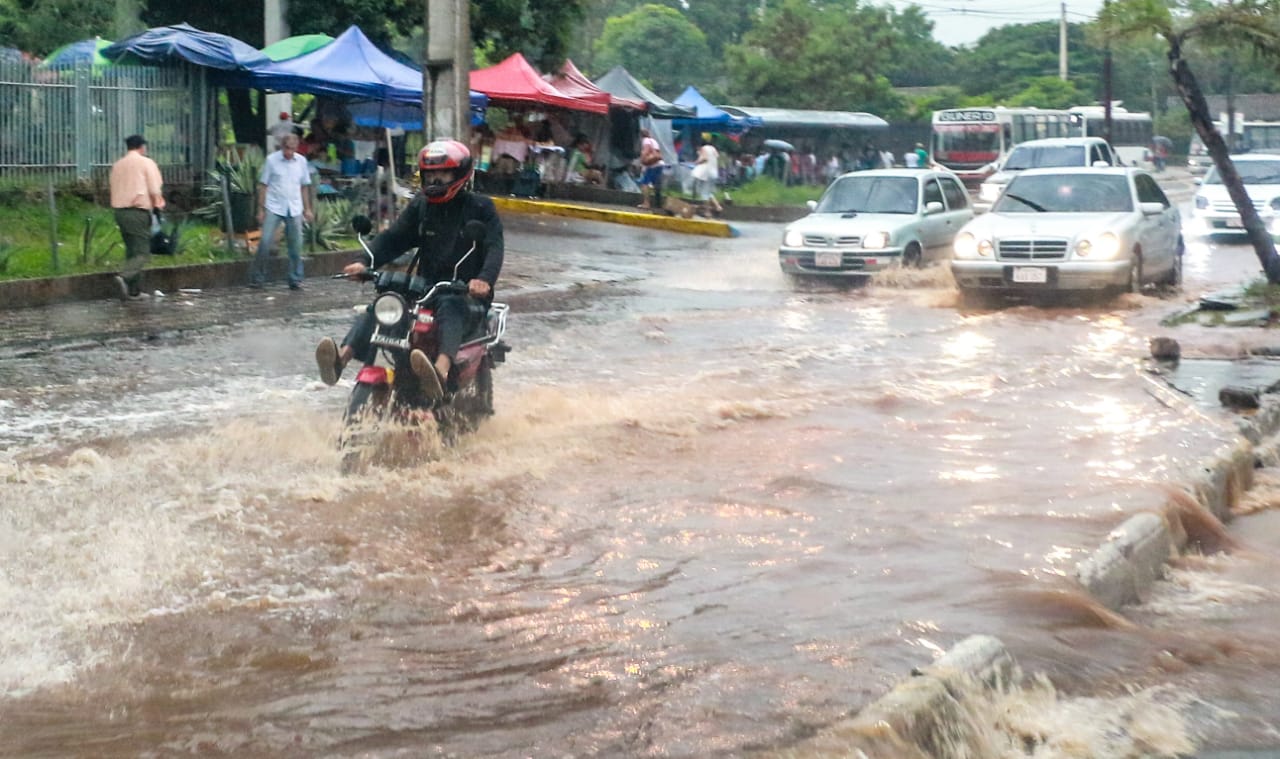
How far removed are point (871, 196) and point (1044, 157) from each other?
9647 mm

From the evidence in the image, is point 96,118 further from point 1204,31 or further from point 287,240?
point 1204,31

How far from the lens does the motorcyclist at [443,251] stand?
303 inches

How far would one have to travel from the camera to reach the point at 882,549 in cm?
677

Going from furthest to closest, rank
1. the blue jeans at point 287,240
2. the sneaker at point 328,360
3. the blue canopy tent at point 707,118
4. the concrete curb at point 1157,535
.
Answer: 1. the blue canopy tent at point 707,118
2. the blue jeans at point 287,240
3. the sneaker at point 328,360
4. the concrete curb at point 1157,535

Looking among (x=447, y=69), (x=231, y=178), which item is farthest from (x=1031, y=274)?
(x=231, y=178)

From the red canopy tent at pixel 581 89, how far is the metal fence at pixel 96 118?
35.9ft

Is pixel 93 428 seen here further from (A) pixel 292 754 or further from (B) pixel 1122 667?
(B) pixel 1122 667

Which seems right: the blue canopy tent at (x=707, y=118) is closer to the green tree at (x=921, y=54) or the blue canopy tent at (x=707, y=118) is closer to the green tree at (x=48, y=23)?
the green tree at (x=48, y=23)

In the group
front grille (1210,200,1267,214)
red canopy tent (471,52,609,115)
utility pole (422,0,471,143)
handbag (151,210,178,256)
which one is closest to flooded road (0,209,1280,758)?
handbag (151,210,178,256)

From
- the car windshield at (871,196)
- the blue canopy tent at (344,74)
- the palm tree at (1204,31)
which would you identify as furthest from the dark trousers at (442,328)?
the blue canopy tent at (344,74)

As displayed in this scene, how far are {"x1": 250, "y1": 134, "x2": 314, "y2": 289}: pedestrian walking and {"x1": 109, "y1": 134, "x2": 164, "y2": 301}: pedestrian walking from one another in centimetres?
122

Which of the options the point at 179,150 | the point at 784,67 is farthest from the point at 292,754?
the point at 784,67

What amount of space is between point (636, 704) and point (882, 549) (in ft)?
7.62

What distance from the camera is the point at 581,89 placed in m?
31.0
